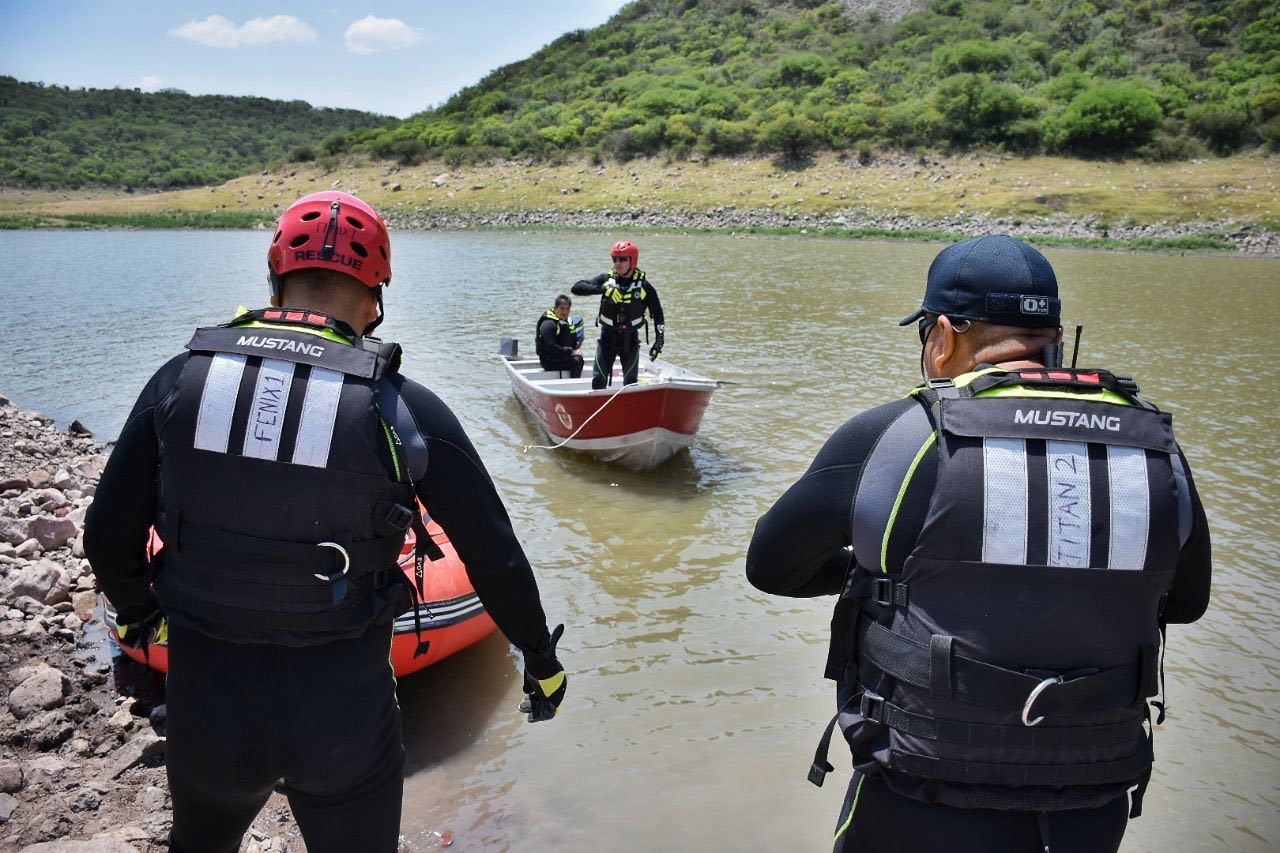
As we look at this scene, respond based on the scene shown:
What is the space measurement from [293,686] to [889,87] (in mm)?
75257

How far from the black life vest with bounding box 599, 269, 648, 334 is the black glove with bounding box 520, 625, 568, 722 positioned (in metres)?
6.86

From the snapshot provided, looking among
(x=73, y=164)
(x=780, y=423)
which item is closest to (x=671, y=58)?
(x=73, y=164)

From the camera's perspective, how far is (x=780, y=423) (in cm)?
1088

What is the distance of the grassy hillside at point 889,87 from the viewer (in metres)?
48.8

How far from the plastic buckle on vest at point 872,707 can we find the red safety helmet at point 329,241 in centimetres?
158

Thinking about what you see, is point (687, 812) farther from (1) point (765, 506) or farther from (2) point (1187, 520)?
(1) point (765, 506)

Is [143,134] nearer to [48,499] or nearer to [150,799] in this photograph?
[48,499]

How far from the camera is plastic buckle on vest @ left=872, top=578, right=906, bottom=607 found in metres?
1.79

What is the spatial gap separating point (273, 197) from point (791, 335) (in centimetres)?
6199

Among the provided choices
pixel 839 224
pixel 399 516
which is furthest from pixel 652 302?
pixel 839 224

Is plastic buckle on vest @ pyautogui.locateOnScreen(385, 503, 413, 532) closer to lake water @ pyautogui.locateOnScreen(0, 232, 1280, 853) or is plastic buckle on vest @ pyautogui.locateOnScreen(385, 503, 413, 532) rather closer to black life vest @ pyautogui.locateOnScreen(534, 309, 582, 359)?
lake water @ pyautogui.locateOnScreen(0, 232, 1280, 853)

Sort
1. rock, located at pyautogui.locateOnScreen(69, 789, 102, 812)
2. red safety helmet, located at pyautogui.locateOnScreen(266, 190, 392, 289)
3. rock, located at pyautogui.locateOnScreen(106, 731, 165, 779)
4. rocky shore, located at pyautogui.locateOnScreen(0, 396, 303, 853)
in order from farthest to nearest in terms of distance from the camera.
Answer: rock, located at pyautogui.locateOnScreen(106, 731, 165, 779) → rock, located at pyautogui.locateOnScreen(69, 789, 102, 812) → rocky shore, located at pyautogui.locateOnScreen(0, 396, 303, 853) → red safety helmet, located at pyautogui.locateOnScreen(266, 190, 392, 289)

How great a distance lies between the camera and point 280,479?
1.99 m

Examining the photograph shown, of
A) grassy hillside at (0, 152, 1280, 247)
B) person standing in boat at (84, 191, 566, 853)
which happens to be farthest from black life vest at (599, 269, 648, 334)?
grassy hillside at (0, 152, 1280, 247)
